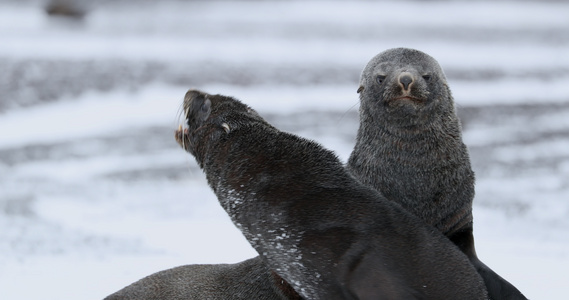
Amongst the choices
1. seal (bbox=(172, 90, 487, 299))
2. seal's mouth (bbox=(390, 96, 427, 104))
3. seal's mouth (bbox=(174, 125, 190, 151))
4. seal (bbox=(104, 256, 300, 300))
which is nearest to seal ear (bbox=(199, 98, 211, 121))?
seal's mouth (bbox=(174, 125, 190, 151))

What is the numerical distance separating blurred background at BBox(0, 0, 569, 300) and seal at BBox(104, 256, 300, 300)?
452 millimetres

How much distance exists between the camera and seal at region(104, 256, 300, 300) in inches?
167

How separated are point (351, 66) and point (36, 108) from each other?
397 cm

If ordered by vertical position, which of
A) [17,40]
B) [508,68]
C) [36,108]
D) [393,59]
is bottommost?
[393,59]

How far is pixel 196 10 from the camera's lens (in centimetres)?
1427

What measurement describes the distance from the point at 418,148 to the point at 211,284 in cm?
131

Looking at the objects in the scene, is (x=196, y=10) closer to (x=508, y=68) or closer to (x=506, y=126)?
(x=508, y=68)

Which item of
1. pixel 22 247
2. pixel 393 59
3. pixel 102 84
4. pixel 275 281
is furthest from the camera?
pixel 102 84

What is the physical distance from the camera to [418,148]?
4359 mm

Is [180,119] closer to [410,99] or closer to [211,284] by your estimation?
[211,284]

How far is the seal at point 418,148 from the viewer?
4.29 meters

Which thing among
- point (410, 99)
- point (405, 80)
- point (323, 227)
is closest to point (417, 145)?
point (410, 99)

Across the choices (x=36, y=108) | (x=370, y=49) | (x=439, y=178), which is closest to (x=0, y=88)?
(x=36, y=108)

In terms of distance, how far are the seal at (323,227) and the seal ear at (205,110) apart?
250 mm
